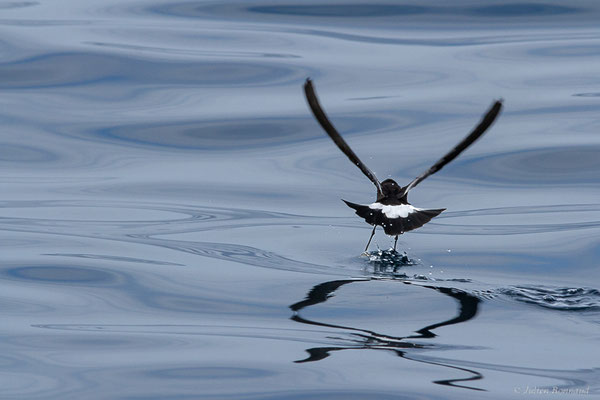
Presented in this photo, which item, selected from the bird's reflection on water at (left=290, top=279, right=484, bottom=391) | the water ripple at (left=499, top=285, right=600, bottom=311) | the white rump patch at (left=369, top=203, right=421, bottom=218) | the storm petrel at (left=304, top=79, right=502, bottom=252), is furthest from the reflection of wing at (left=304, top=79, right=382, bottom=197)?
the water ripple at (left=499, top=285, right=600, bottom=311)

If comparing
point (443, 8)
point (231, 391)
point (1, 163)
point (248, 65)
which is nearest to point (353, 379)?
point (231, 391)

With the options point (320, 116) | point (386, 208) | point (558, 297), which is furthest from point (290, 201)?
point (558, 297)

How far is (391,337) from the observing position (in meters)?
A: 5.81

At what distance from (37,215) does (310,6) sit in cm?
849

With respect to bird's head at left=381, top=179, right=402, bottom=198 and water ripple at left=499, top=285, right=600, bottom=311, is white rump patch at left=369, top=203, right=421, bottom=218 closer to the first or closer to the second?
A: bird's head at left=381, top=179, right=402, bottom=198

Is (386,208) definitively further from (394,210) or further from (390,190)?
(390,190)

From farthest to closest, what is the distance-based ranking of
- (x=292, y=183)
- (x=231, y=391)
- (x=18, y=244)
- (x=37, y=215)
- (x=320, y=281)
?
(x=292, y=183) < (x=37, y=215) < (x=18, y=244) < (x=320, y=281) < (x=231, y=391)

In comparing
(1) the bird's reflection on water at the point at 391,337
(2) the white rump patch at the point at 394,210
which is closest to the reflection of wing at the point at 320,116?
(2) the white rump patch at the point at 394,210

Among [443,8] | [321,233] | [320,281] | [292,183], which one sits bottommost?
[320,281]

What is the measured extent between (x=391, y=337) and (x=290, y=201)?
4392 millimetres

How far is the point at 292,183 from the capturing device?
1075 centimetres

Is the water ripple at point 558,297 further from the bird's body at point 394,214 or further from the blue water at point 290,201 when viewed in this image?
the bird's body at point 394,214

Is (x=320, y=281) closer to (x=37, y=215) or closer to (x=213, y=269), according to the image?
(x=213, y=269)

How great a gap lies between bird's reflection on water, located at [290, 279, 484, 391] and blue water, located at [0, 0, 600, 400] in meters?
0.02
